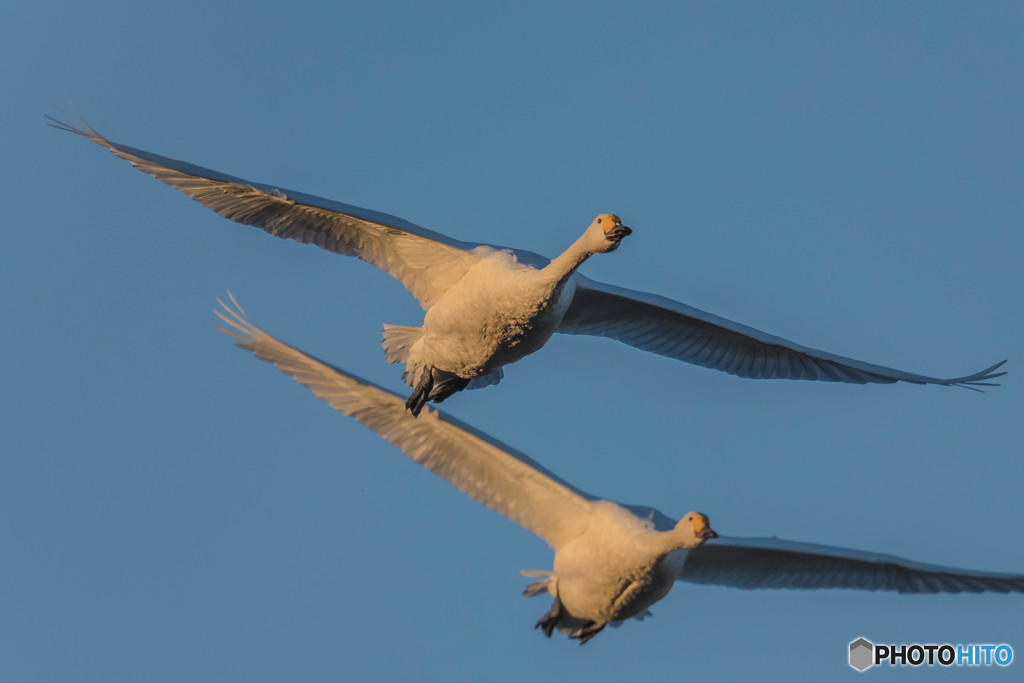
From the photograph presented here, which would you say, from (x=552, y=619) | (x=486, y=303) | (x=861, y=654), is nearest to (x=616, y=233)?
(x=486, y=303)

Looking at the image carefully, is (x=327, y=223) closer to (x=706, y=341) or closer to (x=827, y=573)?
(x=706, y=341)

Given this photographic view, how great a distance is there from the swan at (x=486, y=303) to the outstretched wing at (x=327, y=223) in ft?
0.04

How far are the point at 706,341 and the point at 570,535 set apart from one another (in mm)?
3027

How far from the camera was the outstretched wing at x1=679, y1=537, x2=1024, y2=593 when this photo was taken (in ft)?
57.7

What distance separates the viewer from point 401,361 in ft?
60.8

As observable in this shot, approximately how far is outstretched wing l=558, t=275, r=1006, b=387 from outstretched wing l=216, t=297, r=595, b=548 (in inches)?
77.2

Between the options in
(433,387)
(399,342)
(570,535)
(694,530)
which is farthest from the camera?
(399,342)

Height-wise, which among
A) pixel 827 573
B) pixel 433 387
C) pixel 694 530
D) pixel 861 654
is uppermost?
pixel 433 387

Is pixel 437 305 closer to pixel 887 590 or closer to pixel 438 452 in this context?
pixel 438 452

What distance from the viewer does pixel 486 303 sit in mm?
16875

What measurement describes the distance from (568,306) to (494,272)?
88cm

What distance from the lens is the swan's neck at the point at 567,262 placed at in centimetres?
1650

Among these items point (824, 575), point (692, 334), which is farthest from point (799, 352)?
point (824, 575)

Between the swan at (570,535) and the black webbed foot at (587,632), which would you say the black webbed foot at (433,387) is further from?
the black webbed foot at (587,632)
